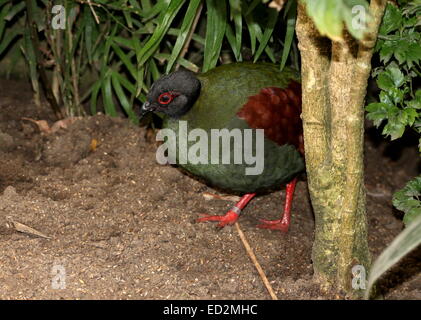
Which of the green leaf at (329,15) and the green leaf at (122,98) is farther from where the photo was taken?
the green leaf at (122,98)

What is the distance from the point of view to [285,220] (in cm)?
365

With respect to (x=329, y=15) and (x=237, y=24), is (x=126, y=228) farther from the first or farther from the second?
(x=329, y=15)

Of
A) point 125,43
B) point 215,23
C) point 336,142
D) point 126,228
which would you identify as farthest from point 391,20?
point 125,43

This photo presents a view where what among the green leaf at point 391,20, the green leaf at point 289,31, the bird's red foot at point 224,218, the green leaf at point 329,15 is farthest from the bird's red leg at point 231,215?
the green leaf at point 329,15

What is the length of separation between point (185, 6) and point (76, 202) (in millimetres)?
1535

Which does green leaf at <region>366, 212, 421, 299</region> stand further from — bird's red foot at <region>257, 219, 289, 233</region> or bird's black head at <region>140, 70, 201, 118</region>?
bird's black head at <region>140, 70, 201, 118</region>

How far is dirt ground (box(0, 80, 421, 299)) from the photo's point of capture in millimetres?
2766

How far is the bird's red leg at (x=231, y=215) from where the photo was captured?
11.5ft

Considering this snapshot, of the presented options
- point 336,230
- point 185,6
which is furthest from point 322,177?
point 185,6

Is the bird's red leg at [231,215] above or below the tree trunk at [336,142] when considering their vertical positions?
below

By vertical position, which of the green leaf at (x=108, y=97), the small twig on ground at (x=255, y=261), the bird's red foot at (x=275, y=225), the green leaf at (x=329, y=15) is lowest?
the bird's red foot at (x=275, y=225)

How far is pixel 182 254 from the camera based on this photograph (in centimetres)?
308

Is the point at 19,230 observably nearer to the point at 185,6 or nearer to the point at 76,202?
the point at 76,202

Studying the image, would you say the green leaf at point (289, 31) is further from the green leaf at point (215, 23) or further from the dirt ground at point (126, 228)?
the dirt ground at point (126, 228)
